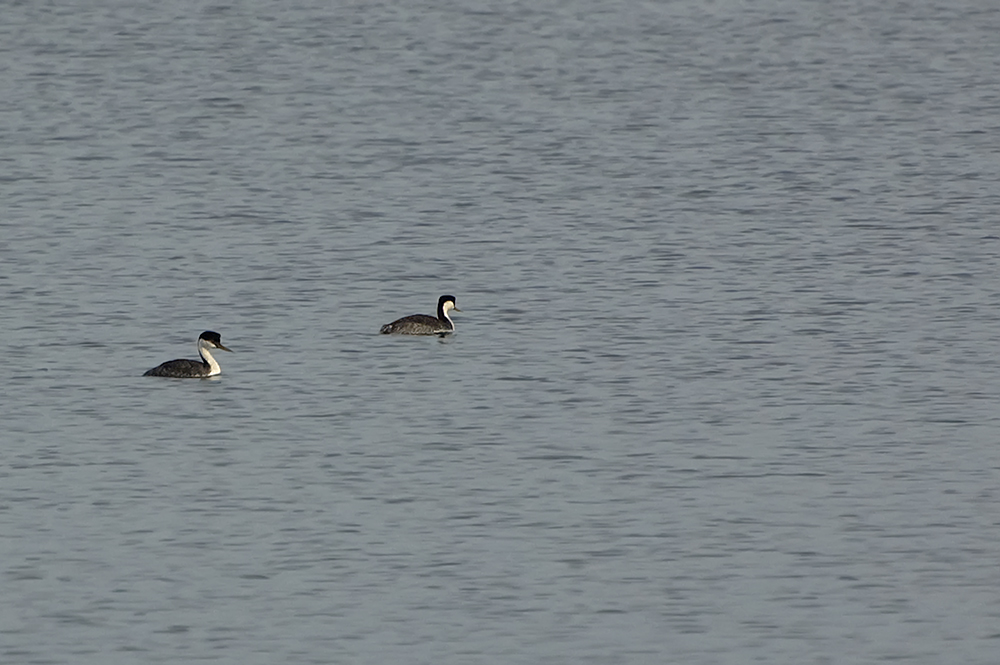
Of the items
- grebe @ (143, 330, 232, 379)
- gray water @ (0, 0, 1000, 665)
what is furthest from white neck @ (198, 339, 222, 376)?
gray water @ (0, 0, 1000, 665)

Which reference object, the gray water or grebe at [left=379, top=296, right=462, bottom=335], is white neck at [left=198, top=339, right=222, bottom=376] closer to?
the gray water

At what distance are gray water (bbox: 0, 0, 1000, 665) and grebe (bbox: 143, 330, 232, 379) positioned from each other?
14.5 inches

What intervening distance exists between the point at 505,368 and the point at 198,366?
361 centimetres

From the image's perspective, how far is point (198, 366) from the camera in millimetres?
26594

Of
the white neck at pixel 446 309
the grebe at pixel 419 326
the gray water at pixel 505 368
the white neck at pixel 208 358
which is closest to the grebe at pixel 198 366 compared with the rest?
the white neck at pixel 208 358

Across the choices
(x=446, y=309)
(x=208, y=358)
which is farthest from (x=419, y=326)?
(x=208, y=358)

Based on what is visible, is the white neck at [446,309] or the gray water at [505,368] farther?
the white neck at [446,309]

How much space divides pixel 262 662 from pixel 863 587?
16.4ft

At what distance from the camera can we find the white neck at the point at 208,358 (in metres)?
26.9

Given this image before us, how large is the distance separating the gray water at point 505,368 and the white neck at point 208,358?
638 millimetres

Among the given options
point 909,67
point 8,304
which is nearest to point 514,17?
point 909,67

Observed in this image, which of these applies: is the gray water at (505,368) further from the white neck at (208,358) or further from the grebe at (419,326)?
the white neck at (208,358)

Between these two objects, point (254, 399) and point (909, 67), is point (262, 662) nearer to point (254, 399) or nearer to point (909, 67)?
point (254, 399)

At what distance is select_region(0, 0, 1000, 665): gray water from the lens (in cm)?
1828
